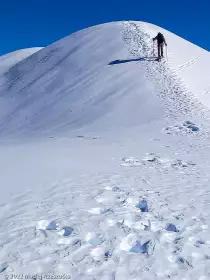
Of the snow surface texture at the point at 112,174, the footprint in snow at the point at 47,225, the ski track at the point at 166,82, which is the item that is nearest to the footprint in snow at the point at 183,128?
the snow surface texture at the point at 112,174

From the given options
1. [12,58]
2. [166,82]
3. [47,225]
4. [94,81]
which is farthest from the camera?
[12,58]

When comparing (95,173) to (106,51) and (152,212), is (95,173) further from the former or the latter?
(106,51)

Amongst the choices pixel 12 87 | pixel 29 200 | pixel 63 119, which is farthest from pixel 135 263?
pixel 12 87

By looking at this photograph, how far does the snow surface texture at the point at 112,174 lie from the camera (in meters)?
5.67

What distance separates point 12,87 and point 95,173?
29676 mm

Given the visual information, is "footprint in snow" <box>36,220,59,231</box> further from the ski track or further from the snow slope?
the snow slope

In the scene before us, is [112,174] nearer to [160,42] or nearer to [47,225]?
[47,225]

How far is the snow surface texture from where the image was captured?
5668 millimetres

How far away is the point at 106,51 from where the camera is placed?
119 feet

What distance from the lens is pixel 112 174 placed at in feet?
36.0

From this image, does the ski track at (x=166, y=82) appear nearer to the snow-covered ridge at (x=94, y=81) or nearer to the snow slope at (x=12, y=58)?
the snow-covered ridge at (x=94, y=81)

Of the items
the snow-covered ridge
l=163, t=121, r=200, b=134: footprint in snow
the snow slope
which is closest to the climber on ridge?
the snow-covered ridge

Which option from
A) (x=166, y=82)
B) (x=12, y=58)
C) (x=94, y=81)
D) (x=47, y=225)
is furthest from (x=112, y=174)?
(x=12, y=58)

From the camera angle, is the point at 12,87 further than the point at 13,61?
No
